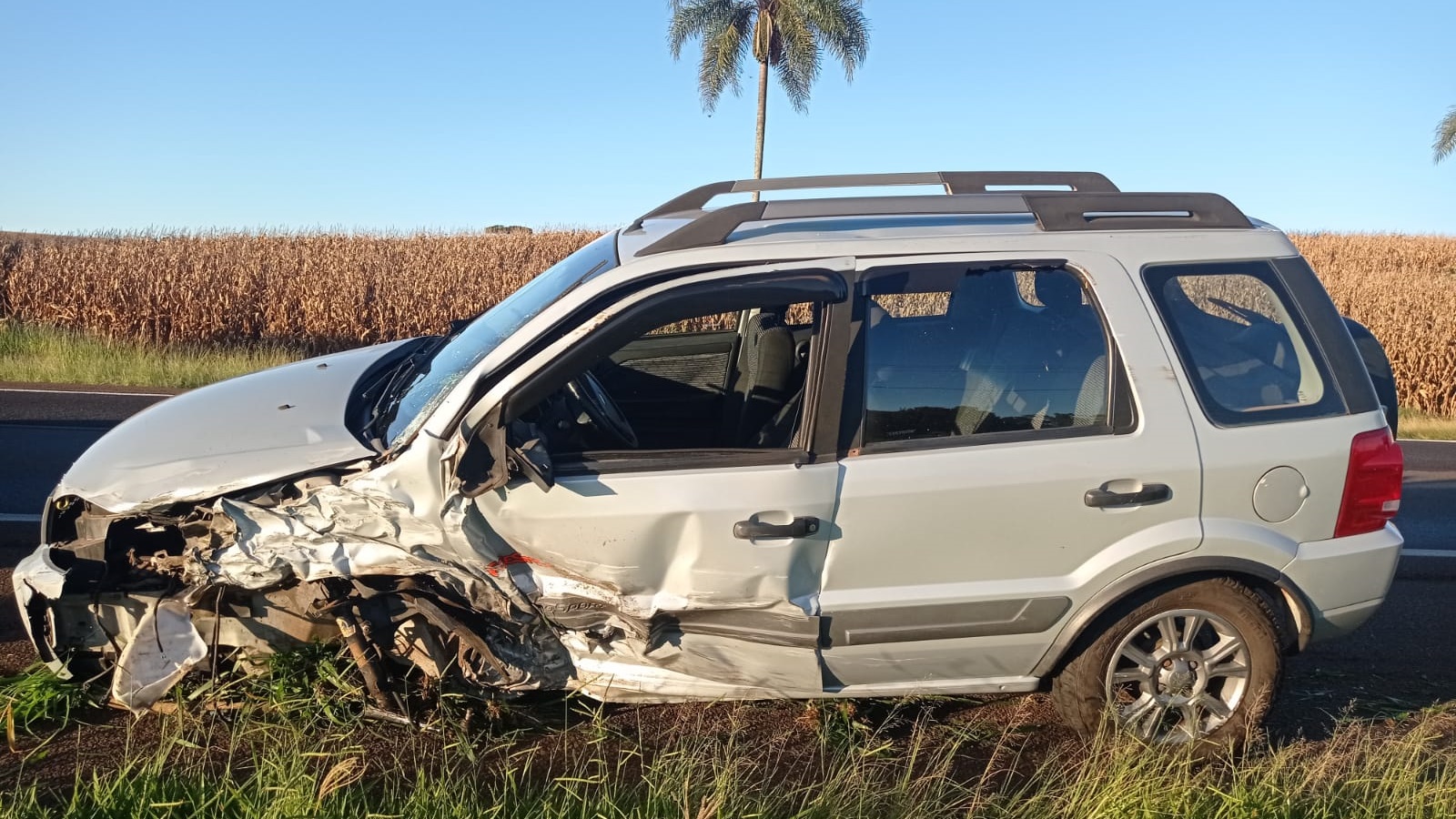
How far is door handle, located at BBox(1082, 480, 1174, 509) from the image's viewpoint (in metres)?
3.52

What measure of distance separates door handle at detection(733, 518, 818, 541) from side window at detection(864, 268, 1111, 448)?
353mm

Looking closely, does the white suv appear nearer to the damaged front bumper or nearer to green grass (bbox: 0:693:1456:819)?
the damaged front bumper

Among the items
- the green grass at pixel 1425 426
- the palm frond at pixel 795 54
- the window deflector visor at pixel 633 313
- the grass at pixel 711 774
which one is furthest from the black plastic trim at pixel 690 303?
the palm frond at pixel 795 54

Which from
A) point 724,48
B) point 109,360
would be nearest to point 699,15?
point 724,48

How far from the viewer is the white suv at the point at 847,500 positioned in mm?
3408

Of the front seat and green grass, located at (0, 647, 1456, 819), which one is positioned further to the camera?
the front seat

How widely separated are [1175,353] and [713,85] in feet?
63.7

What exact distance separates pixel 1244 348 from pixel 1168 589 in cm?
89

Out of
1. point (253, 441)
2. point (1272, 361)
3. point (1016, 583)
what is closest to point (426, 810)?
point (253, 441)

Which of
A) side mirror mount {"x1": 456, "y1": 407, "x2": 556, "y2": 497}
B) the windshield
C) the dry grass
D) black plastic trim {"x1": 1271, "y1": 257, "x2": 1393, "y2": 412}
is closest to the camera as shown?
→ side mirror mount {"x1": 456, "y1": 407, "x2": 556, "y2": 497}

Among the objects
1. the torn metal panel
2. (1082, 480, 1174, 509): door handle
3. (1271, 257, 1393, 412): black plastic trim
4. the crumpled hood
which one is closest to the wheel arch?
(1082, 480, 1174, 509): door handle

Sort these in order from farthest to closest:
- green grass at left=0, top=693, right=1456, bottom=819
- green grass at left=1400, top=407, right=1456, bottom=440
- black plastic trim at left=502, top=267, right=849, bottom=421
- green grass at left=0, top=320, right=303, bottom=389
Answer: green grass at left=0, top=320, right=303, bottom=389 < green grass at left=1400, top=407, right=1456, bottom=440 < black plastic trim at left=502, top=267, right=849, bottom=421 < green grass at left=0, top=693, right=1456, bottom=819

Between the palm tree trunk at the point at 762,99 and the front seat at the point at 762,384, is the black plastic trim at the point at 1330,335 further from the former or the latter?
A: the palm tree trunk at the point at 762,99

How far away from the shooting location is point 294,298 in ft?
56.6
